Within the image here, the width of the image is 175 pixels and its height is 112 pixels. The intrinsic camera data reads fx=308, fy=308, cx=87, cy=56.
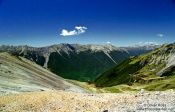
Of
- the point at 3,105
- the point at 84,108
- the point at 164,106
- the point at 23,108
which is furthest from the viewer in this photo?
the point at 3,105

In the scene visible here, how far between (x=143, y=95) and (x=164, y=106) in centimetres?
572

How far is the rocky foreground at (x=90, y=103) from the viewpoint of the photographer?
3120cm

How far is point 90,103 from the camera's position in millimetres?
35125

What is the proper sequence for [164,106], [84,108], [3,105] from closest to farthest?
[164,106], [84,108], [3,105]

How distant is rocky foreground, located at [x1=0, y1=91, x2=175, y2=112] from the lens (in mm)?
31197

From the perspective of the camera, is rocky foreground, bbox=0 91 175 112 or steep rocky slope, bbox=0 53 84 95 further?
steep rocky slope, bbox=0 53 84 95

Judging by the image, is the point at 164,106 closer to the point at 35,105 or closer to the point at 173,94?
the point at 173,94

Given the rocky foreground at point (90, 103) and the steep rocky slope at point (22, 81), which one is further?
the steep rocky slope at point (22, 81)

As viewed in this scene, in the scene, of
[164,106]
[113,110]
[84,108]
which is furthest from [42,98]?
[164,106]

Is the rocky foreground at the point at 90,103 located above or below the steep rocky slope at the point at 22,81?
above

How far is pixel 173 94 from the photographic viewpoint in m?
34.9

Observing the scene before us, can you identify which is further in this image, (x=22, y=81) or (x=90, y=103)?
(x=22, y=81)

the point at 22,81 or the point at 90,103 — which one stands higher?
the point at 90,103

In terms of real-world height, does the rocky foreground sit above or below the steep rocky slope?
above
